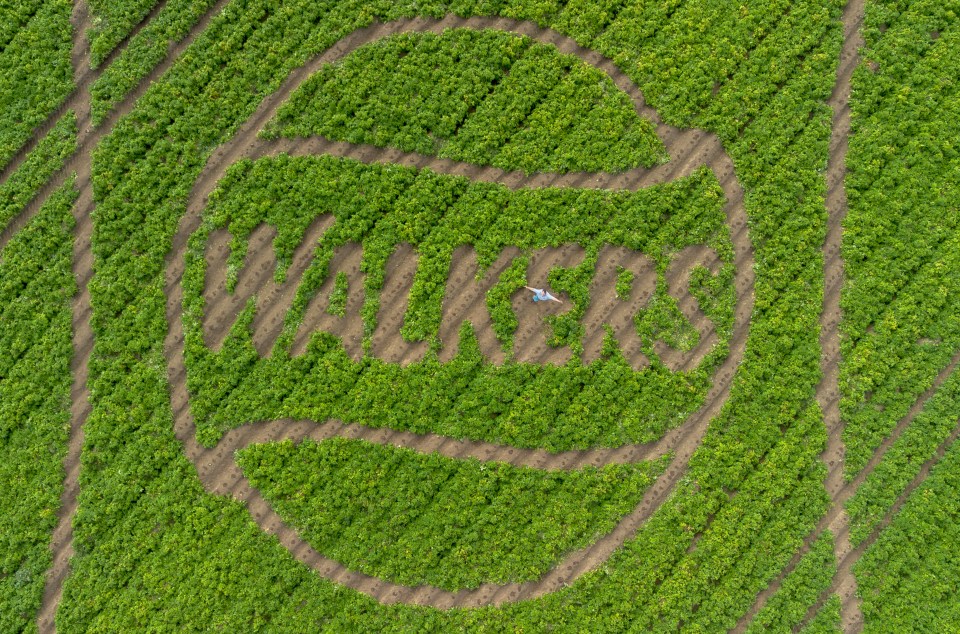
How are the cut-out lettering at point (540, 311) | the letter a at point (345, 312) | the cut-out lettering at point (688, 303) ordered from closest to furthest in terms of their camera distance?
the cut-out lettering at point (688, 303) → the cut-out lettering at point (540, 311) → the letter a at point (345, 312)

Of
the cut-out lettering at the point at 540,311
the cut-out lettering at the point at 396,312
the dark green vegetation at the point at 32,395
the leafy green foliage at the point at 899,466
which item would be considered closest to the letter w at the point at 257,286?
the cut-out lettering at the point at 396,312

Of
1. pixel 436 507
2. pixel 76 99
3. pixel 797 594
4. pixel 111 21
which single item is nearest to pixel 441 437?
pixel 436 507

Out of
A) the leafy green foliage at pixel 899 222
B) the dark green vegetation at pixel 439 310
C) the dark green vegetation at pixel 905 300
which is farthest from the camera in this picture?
the dark green vegetation at pixel 439 310

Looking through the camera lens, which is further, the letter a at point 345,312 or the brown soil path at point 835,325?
the letter a at point 345,312

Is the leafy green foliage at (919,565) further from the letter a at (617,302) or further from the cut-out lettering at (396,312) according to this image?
the cut-out lettering at (396,312)

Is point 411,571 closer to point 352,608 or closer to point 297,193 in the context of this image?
point 352,608

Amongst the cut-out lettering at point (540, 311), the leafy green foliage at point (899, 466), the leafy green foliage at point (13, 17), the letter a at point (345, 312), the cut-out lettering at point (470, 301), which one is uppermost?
the leafy green foliage at point (13, 17)
